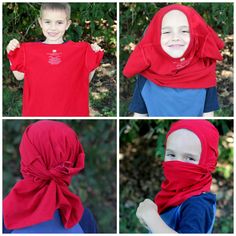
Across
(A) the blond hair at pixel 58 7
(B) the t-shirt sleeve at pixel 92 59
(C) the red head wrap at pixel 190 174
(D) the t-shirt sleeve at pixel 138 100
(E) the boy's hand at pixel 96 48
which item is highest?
(A) the blond hair at pixel 58 7

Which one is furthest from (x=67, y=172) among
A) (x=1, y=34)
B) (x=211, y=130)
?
(x=1, y=34)

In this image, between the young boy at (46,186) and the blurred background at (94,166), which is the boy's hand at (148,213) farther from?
the blurred background at (94,166)

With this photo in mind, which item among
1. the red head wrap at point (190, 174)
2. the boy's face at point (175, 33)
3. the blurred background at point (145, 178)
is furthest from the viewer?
the blurred background at point (145, 178)

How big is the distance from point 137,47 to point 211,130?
20.1 inches

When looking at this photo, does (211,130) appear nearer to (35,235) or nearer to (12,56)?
(35,235)

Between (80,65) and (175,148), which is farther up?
(80,65)

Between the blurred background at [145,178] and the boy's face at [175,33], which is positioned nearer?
the boy's face at [175,33]

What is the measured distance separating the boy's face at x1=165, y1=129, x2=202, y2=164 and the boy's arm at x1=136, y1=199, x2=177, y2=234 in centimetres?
19

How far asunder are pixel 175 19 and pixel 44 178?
820 millimetres

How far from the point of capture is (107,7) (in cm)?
275

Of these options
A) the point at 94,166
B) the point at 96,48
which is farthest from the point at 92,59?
the point at 94,166

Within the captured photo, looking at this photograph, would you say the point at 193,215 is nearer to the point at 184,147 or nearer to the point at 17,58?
the point at 184,147

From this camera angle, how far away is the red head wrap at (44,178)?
212cm

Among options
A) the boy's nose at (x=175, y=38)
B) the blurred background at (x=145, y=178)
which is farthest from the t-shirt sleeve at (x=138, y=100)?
the blurred background at (x=145, y=178)
